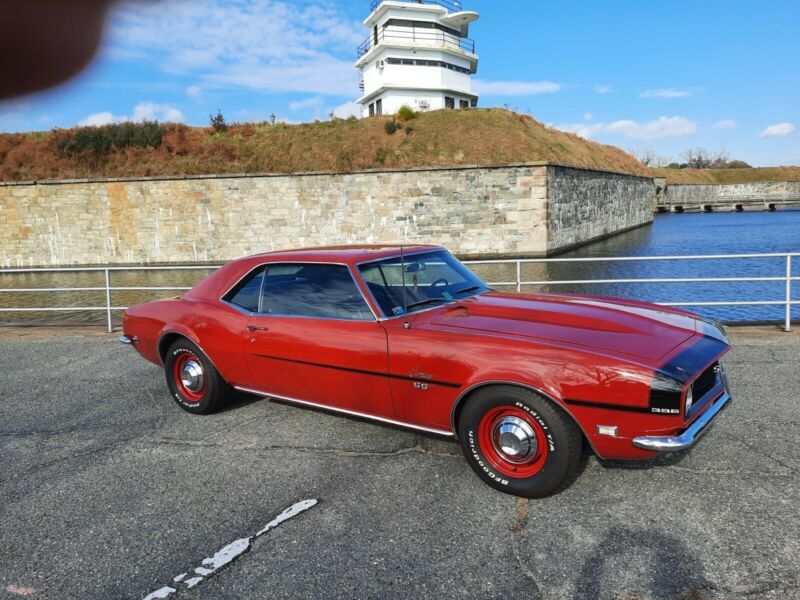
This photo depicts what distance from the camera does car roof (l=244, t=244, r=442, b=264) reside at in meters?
4.06

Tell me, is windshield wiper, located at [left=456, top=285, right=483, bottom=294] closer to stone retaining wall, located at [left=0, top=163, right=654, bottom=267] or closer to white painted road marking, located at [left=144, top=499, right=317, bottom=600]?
white painted road marking, located at [left=144, top=499, right=317, bottom=600]

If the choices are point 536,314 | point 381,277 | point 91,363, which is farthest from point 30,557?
point 91,363

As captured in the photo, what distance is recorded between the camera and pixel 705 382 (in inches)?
127

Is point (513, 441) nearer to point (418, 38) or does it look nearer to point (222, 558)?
point (222, 558)

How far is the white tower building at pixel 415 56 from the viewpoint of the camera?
4422 centimetres

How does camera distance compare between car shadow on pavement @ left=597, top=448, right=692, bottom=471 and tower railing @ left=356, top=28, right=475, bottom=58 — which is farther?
tower railing @ left=356, top=28, right=475, bottom=58

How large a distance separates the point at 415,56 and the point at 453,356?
4587 cm

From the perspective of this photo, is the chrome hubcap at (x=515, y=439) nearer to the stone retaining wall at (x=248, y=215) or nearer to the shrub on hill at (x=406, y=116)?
the stone retaining wall at (x=248, y=215)

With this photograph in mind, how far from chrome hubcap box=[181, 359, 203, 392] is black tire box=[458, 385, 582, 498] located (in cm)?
253

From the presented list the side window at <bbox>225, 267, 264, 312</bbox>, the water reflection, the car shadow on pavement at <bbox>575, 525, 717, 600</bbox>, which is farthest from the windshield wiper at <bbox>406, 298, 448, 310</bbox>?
the water reflection

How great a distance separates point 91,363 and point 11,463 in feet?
10.4

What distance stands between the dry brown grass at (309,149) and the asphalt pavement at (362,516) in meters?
25.5

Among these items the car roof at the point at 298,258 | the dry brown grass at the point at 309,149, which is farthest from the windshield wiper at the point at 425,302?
the dry brown grass at the point at 309,149

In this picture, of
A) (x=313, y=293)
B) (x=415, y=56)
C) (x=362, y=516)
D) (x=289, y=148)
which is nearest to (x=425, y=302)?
(x=313, y=293)
